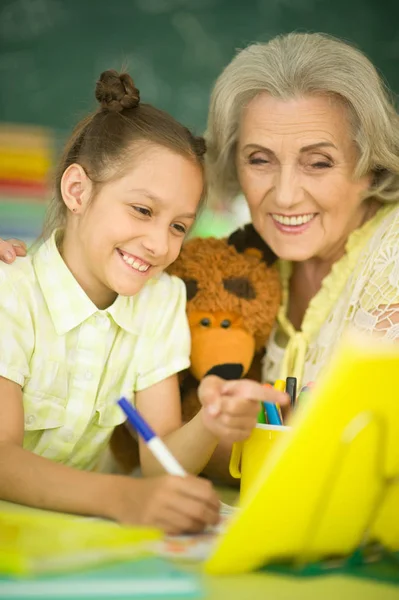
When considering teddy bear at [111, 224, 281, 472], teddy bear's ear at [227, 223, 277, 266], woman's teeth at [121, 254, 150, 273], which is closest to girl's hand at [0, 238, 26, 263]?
woman's teeth at [121, 254, 150, 273]

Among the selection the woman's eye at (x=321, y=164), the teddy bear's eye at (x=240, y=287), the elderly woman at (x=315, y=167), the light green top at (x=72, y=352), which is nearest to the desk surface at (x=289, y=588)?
the light green top at (x=72, y=352)

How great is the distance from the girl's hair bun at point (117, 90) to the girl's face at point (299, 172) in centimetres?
27

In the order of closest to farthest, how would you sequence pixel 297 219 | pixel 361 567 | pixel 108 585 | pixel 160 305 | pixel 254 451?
pixel 108 585, pixel 361 567, pixel 254 451, pixel 160 305, pixel 297 219

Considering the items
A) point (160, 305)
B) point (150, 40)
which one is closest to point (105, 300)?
point (160, 305)

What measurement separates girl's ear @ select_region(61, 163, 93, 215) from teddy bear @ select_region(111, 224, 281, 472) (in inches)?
9.9

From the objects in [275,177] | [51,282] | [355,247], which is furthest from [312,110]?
[51,282]

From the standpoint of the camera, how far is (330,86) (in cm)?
139

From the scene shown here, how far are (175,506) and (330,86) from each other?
837mm

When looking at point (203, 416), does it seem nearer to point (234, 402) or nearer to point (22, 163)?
point (234, 402)

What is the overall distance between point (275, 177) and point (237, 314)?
256 millimetres

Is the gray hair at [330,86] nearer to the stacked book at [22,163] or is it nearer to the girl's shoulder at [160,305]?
the girl's shoulder at [160,305]

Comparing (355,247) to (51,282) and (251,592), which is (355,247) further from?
(251,592)

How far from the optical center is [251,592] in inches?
27.4

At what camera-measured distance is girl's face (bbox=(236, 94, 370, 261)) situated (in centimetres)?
140
